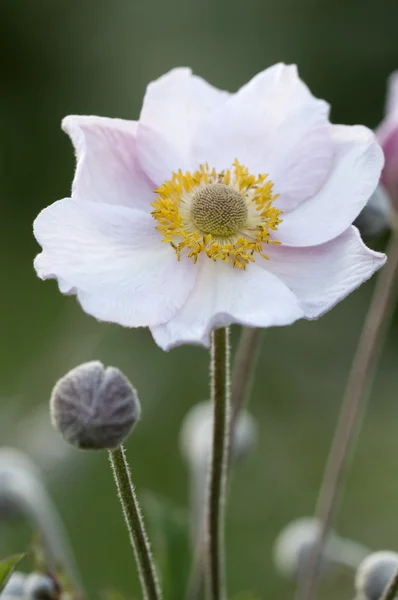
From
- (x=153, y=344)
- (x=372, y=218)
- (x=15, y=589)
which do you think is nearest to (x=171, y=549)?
(x=15, y=589)

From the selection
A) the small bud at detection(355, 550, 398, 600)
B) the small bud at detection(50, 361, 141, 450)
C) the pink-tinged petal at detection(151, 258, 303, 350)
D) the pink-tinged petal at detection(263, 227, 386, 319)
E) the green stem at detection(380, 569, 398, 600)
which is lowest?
the small bud at detection(355, 550, 398, 600)

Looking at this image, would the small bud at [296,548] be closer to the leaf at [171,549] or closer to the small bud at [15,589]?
the leaf at [171,549]

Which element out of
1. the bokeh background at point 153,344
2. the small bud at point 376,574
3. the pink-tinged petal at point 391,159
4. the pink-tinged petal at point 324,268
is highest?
the pink-tinged petal at point 391,159

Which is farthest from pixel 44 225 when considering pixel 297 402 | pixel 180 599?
pixel 297 402

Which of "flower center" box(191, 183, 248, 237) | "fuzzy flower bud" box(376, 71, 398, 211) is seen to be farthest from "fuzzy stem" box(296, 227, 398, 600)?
"flower center" box(191, 183, 248, 237)

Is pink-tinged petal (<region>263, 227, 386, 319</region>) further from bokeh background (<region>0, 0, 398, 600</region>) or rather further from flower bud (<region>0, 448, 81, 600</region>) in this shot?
bokeh background (<region>0, 0, 398, 600</region>)

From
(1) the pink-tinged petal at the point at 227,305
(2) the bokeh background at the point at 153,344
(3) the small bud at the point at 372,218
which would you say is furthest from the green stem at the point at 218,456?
(2) the bokeh background at the point at 153,344
